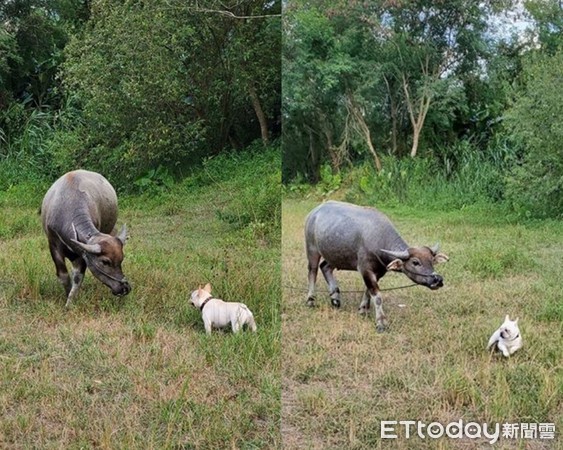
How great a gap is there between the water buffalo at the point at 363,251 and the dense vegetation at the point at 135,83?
1022 mm

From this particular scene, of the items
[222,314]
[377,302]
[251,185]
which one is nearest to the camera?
[377,302]

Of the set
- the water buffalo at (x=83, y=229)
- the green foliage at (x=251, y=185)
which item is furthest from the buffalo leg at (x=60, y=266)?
the green foliage at (x=251, y=185)

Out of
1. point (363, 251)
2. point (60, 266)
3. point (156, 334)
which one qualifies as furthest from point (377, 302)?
point (60, 266)

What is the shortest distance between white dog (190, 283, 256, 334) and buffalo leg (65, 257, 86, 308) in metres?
0.48

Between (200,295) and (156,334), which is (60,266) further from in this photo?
(200,295)

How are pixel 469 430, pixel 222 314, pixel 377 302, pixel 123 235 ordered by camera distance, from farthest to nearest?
pixel 123 235
pixel 222 314
pixel 377 302
pixel 469 430

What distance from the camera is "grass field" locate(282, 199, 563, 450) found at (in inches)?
83.7

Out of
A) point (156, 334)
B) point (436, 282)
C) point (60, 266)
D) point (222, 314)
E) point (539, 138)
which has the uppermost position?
point (539, 138)

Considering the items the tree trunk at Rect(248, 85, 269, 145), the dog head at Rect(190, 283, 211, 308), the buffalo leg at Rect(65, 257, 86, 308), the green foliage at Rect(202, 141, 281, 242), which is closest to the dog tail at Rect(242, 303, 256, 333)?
the dog head at Rect(190, 283, 211, 308)

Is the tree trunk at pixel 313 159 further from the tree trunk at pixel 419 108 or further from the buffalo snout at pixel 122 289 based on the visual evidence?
the buffalo snout at pixel 122 289

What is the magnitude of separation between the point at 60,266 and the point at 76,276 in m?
0.11

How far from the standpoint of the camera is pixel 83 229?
2.93 m

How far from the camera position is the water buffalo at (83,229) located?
288 cm

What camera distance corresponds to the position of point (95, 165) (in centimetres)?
316
